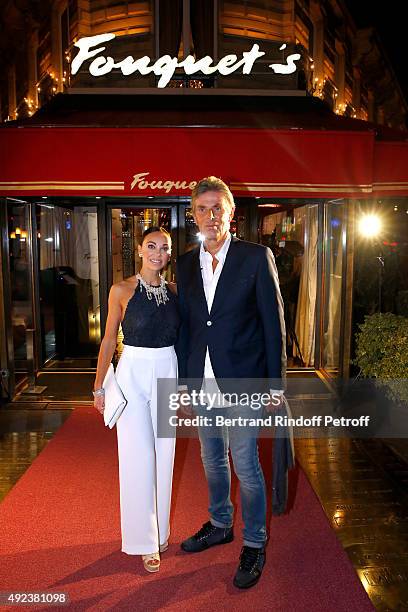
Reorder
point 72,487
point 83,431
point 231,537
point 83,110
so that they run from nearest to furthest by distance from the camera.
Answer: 1. point 231,537
2. point 72,487
3. point 83,431
4. point 83,110

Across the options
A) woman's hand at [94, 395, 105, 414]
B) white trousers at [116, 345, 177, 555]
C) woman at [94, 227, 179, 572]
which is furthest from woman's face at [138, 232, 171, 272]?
woman's hand at [94, 395, 105, 414]

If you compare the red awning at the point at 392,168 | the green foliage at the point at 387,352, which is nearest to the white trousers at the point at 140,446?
the green foliage at the point at 387,352

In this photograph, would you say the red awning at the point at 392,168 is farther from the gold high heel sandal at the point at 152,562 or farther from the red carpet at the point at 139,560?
the gold high heel sandal at the point at 152,562

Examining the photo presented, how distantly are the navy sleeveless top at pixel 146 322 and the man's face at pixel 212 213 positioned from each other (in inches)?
18.9

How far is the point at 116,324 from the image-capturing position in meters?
3.01

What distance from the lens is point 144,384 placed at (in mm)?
2941

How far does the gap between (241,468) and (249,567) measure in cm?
52

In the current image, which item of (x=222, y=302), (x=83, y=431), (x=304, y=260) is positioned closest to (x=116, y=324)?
(x=222, y=302)

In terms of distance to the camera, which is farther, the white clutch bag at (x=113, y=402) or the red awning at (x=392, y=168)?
the red awning at (x=392, y=168)

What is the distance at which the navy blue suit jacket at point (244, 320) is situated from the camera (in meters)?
2.82

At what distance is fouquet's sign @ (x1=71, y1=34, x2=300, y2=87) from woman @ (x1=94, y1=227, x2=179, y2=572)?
3.32m

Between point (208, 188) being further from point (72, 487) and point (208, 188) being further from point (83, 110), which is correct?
point (83, 110)

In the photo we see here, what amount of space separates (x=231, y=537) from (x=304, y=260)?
13.9ft

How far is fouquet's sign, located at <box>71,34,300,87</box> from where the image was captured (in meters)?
5.63
